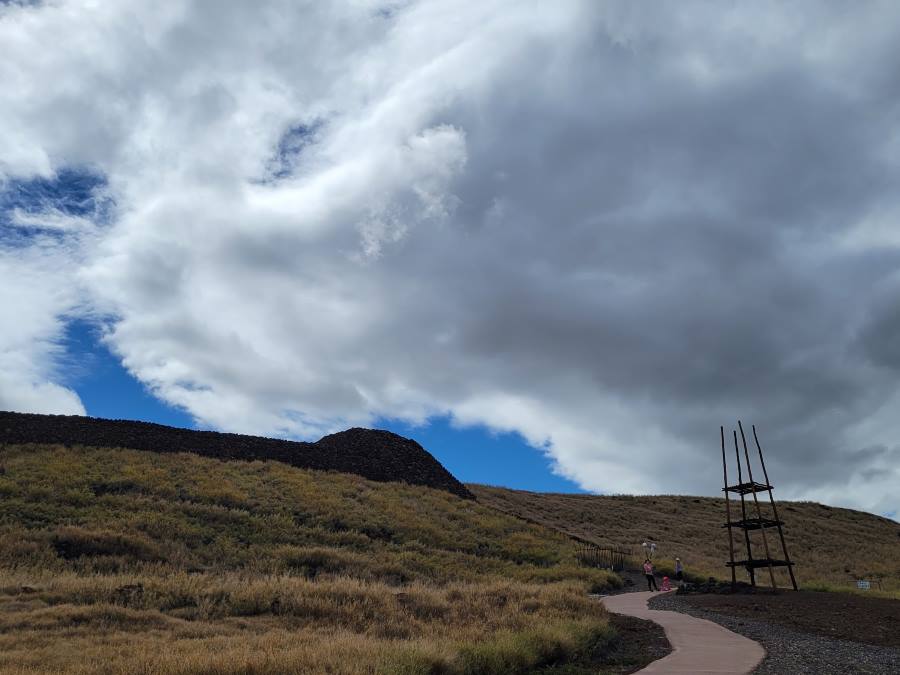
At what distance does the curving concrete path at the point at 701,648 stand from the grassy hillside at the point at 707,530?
61.1 ft

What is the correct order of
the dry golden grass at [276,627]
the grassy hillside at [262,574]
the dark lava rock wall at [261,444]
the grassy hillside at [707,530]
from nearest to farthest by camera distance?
the dry golden grass at [276,627] → the grassy hillside at [262,574] → the dark lava rock wall at [261,444] → the grassy hillside at [707,530]

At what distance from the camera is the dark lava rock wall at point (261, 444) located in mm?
37062

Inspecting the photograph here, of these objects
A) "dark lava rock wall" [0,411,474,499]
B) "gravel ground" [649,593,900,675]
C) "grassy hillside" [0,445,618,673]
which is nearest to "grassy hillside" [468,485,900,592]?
"dark lava rock wall" [0,411,474,499]

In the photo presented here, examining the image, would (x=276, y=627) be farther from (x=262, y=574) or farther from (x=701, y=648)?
(x=262, y=574)

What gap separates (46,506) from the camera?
2569 cm

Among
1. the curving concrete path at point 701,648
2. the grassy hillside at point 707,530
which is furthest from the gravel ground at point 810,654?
the grassy hillside at point 707,530

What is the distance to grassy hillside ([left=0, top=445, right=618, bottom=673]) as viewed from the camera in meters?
10.4

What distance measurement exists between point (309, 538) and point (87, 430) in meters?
17.8

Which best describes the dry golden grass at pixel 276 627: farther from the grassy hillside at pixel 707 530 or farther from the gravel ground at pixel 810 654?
the grassy hillside at pixel 707 530

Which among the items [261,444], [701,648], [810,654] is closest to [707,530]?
[261,444]

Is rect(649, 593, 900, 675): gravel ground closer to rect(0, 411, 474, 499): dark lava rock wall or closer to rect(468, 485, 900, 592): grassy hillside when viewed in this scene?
rect(468, 485, 900, 592): grassy hillside

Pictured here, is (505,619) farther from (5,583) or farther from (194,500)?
(194,500)

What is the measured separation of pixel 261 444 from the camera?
4309 cm

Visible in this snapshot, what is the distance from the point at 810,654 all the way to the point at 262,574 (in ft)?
49.1
